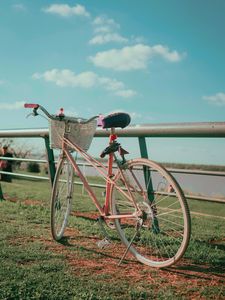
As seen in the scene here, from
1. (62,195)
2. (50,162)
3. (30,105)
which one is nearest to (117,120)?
(30,105)

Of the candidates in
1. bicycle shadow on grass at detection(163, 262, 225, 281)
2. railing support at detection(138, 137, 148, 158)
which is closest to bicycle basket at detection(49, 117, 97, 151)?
railing support at detection(138, 137, 148, 158)

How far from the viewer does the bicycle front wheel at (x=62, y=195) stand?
4.16 metres

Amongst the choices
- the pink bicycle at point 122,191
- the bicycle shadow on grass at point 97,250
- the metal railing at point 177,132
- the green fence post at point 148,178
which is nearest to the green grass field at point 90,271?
the bicycle shadow on grass at point 97,250

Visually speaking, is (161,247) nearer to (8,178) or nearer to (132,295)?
(132,295)

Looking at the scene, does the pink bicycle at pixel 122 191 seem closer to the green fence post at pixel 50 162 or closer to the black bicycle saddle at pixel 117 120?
the black bicycle saddle at pixel 117 120

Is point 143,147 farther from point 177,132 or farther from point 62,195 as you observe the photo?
point 62,195

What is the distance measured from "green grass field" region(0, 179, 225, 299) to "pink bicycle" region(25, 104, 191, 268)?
157 millimetres

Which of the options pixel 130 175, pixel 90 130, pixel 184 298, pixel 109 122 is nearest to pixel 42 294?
pixel 184 298

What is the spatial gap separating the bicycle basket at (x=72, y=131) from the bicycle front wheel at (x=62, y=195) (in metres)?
0.28

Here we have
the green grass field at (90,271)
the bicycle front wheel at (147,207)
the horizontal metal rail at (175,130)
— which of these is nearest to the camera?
the green grass field at (90,271)

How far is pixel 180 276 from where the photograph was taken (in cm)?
304

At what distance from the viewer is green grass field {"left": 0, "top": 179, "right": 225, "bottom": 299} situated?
2568 mm

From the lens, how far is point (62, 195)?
443 cm

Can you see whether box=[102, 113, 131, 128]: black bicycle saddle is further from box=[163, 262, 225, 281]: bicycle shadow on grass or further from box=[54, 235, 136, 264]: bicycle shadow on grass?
box=[163, 262, 225, 281]: bicycle shadow on grass
